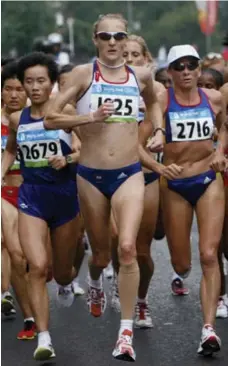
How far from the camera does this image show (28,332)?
1010 centimetres

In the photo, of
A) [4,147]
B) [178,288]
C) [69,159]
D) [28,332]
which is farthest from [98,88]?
[178,288]

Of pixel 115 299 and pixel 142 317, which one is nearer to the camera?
pixel 142 317

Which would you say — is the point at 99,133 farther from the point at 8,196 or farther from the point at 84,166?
the point at 8,196

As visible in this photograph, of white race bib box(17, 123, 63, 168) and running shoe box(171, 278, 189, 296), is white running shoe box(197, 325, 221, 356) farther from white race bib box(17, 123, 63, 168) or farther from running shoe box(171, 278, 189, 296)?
running shoe box(171, 278, 189, 296)

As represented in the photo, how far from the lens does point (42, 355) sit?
29.0 ft

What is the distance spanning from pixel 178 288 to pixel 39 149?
9.71 ft

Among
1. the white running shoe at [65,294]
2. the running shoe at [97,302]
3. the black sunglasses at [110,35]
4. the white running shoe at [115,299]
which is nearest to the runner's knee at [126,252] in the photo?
the running shoe at [97,302]

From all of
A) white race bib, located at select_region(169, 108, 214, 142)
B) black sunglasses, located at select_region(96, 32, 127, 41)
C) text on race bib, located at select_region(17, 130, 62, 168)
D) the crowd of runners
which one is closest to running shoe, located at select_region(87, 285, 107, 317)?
the crowd of runners

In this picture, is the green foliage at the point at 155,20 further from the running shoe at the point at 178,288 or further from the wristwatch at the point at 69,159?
the wristwatch at the point at 69,159

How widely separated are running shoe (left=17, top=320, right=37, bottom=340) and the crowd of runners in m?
0.01

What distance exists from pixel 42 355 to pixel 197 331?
1.66m

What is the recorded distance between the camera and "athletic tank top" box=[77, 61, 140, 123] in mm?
8953

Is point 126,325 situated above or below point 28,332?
above

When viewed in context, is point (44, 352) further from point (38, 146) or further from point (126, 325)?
point (38, 146)
